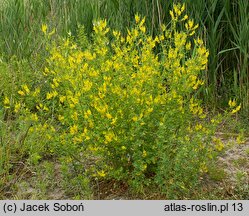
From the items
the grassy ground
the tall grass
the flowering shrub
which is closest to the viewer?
the flowering shrub

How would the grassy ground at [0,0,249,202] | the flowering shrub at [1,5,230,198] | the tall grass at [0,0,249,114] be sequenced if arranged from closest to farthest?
the flowering shrub at [1,5,230,198]
the grassy ground at [0,0,249,202]
the tall grass at [0,0,249,114]

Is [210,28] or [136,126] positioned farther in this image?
[210,28]

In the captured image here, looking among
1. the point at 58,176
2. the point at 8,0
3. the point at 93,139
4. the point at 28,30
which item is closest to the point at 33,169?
the point at 58,176

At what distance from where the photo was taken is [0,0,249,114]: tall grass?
4.04 meters

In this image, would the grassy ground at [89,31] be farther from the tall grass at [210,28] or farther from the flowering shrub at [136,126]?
the flowering shrub at [136,126]

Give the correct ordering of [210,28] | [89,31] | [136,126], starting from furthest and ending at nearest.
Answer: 1. [89,31]
2. [210,28]
3. [136,126]

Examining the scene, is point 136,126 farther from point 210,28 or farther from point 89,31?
point 89,31

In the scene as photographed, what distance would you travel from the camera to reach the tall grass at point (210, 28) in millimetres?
4035

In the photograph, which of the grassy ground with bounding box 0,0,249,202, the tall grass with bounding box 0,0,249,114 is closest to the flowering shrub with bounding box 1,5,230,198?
the grassy ground with bounding box 0,0,249,202

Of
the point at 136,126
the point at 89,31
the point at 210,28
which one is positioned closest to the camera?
the point at 136,126

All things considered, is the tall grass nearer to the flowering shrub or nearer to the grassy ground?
the grassy ground

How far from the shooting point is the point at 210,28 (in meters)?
4.18

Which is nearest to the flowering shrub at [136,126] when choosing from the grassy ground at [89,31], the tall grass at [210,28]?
the grassy ground at [89,31]

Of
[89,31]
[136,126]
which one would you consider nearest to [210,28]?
[89,31]
